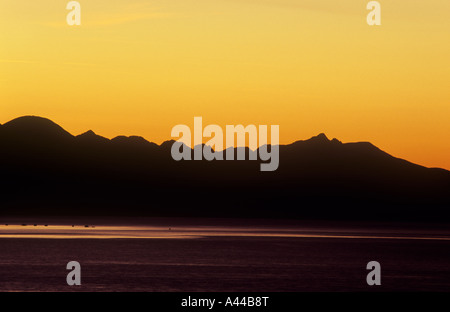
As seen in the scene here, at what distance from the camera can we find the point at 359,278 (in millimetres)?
86500

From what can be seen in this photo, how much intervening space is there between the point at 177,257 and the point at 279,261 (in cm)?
1818
